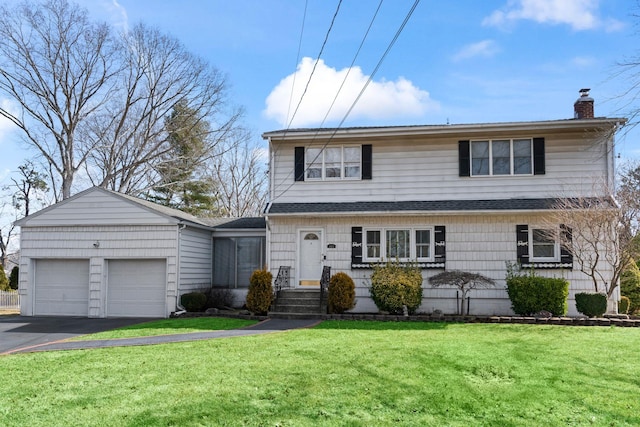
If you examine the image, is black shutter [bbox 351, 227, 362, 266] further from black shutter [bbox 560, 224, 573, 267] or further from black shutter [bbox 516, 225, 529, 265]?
black shutter [bbox 560, 224, 573, 267]

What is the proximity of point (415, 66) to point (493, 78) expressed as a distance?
2343 mm

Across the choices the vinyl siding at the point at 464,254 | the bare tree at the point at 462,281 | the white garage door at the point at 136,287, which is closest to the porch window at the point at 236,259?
the vinyl siding at the point at 464,254

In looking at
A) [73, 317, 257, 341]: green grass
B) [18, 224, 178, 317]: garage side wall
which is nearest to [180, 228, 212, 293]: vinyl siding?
[18, 224, 178, 317]: garage side wall

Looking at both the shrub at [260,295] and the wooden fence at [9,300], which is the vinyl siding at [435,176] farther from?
the wooden fence at [9,300]

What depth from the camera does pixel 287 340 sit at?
33.8ft

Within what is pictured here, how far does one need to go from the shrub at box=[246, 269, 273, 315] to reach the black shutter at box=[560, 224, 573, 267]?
8.38 metres

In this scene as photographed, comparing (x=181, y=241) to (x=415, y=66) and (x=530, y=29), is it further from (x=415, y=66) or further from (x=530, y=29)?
(x=530, y=29)

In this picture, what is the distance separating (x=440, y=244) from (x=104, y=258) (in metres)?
10.6

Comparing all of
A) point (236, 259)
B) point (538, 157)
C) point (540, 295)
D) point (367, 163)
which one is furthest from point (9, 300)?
point (538, 157)

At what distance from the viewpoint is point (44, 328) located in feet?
43.9

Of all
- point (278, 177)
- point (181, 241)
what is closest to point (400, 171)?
point (278, 177)

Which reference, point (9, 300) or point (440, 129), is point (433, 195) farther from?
point (9, 300)

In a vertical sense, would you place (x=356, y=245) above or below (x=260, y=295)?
above

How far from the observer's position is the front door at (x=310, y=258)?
16.1 meters
